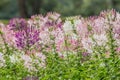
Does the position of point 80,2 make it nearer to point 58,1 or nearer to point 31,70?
point 58,1

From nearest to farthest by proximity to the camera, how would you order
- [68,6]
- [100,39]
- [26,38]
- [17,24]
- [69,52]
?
[100,39] → [69,52] → [26,38] → [17,24] → [68,6]

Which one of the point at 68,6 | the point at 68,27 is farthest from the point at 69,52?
the point at 68,6

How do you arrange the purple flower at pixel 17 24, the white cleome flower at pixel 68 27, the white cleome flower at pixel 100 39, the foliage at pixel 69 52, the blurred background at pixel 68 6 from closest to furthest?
the white cleome flower at pixel 100 39, the foliage at pixel 69 52, the white cleome flower at pixel 68 27, the purple flower at pixel 17 24, the blurred background at pixel 68 6

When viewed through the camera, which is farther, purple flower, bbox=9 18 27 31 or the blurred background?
the blurred background

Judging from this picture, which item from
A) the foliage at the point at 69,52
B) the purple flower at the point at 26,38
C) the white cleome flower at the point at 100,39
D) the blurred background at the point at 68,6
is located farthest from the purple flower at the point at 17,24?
the blurred background at the point at 68,6

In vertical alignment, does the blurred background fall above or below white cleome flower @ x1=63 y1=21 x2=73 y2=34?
above

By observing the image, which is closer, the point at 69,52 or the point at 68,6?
the point at 69,52

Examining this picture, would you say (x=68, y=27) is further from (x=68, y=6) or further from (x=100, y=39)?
(x=68, y=6)

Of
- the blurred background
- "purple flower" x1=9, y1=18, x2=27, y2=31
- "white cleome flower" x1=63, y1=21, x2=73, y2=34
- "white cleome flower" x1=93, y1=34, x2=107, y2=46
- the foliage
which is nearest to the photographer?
"white cleome flower" x1=93, y1=34, x2=107, y2=46

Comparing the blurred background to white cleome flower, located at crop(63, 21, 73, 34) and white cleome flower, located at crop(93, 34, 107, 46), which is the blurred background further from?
white cleome flower, located at crop(93, 34, 107, 46)

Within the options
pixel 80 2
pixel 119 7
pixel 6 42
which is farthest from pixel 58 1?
pixel 6 42

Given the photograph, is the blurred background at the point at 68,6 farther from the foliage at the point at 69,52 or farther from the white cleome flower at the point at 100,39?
the white cleome flower at the point at 100,39

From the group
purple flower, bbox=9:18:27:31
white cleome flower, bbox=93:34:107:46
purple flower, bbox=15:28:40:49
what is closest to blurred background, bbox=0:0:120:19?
purple flower, bbox=9:18:27:31

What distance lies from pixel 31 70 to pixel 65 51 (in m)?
0.69
